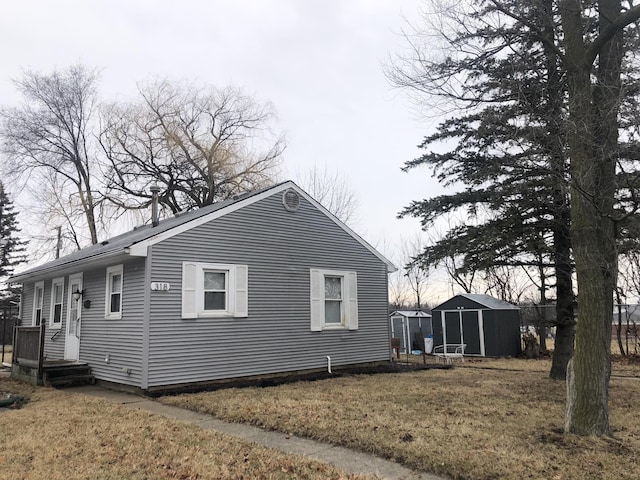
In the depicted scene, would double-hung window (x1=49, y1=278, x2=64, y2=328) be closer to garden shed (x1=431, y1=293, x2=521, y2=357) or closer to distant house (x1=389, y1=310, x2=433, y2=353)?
distant house (x1=389, y1=310, x2=433, y2=353)

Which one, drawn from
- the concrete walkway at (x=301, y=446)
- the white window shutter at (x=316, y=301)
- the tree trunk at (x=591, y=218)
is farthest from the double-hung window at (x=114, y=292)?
the tree trunk at (x=591, y=218)

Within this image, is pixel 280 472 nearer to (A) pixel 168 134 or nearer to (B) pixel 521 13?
(B) pixel 521 13

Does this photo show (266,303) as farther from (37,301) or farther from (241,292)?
(37,301)

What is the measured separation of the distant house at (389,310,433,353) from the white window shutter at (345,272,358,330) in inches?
327

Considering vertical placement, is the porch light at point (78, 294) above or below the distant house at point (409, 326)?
above

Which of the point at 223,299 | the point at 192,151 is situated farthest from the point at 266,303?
the point at 192,151

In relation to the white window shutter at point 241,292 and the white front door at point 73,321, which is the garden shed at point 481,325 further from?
the white front door at point 73,321

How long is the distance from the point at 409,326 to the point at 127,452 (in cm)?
1750

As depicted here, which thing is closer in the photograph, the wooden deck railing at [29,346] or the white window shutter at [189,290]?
the white window shutter at [189,290]

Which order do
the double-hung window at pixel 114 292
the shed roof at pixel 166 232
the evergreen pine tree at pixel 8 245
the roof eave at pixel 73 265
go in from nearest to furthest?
the shed roof at pixel 166 232 < the roof eave at pixel 73 265 < the double-hung window at pixel 114 292 < the evergreen pine tree at pixel 8 245

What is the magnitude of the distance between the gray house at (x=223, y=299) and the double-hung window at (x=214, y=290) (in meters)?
0.02

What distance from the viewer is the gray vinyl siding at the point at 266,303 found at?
9680mm

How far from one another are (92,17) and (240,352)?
859 cm

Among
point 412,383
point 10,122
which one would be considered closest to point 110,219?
point 10,122
